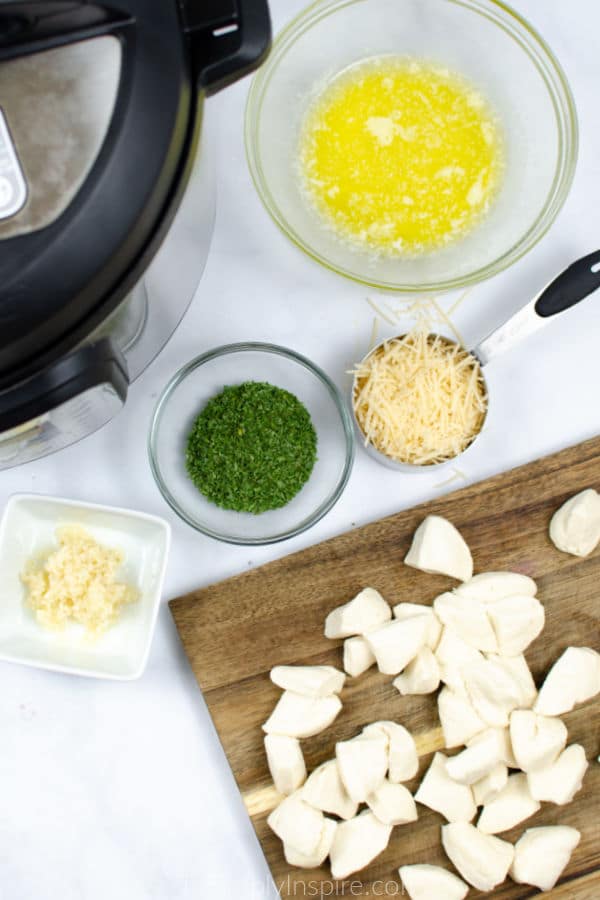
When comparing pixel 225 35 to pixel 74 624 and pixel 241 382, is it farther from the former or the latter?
pixel 74 624

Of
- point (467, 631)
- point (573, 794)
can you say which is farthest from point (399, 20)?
point (573, 794)

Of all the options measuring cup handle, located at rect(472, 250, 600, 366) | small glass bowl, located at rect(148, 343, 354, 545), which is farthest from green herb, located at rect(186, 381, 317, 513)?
measuring cup handle, located at rect(472, 250, 600, 366)

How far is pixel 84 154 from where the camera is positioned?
1.88ft

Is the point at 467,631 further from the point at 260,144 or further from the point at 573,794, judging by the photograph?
the point at 260,144

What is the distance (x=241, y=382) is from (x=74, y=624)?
39cm

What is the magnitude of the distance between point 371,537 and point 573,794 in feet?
1.41

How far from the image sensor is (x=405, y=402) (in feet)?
3.59

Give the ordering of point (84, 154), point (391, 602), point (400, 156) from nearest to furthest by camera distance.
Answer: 1. point (84, 154)
2. point (400, 156)
3. point (391, 602)

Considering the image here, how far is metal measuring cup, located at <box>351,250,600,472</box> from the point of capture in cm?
109

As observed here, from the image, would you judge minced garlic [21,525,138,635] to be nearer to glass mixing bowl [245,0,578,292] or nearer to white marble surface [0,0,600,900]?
white marble surface [0,0,600,900]

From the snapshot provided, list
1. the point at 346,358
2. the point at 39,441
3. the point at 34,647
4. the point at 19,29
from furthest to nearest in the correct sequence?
the point at 346,358 < the point at 34,647 < the point at 39,441 < the point at 19,29

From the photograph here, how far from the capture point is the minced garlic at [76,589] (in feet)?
3.54

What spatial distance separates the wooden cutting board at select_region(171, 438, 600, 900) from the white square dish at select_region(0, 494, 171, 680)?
0.06 meters

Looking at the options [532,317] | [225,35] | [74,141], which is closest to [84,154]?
[74,141]
